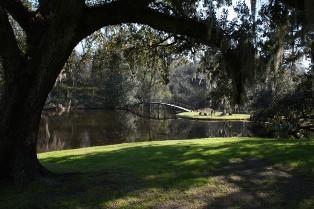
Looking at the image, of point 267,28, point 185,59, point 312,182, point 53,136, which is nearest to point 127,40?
point 185,59

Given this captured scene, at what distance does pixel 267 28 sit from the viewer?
396 inches

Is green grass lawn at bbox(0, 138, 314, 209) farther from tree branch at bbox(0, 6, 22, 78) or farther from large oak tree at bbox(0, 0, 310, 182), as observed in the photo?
tree branch at bbox(0, 6, 22, 78)

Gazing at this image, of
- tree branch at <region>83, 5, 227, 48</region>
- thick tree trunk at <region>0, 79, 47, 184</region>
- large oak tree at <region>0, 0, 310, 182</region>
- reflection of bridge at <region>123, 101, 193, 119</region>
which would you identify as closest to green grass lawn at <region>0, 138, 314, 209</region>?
thick tree trunk at <region>0, 79, 47, 184</region>

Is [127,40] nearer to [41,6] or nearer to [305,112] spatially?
[41,6]

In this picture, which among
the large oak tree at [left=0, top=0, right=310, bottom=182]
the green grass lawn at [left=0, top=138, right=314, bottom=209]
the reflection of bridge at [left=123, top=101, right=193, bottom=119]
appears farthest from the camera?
the reflection of bridge at [left=123, top=101, right=193, bottom=119]

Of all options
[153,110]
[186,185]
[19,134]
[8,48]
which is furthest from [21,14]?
[153,110]

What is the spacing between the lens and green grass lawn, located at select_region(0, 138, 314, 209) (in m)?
6.58

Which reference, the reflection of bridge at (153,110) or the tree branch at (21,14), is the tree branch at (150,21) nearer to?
the tree branch at (21,14)

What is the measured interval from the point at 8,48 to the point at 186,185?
3.63m

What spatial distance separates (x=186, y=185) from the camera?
7406 millimetres

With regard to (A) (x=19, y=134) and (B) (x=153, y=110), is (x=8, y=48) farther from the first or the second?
(B) (x=153, y=110)

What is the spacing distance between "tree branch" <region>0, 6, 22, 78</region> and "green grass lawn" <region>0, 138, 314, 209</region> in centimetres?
198

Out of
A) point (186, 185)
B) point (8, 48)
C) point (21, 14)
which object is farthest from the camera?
point (21, 14)

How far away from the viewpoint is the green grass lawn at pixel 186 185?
21.6ft
